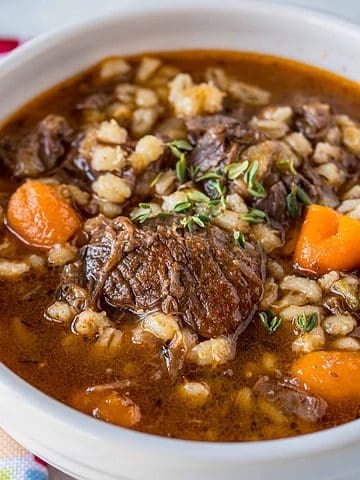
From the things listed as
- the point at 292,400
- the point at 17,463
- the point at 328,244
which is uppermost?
the point at 328,244

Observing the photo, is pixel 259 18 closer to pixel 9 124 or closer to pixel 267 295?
→ pixel 9 124

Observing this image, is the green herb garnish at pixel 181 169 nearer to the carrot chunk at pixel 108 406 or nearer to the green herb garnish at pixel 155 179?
the green herb garnish at pixel 155 179

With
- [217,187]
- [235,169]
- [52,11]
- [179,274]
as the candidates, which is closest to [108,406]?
[179,274]

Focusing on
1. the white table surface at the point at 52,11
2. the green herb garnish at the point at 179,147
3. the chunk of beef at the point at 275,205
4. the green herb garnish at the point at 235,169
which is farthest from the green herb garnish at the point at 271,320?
the white table surface at the point at 52,11

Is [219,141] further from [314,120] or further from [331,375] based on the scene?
[331,375]

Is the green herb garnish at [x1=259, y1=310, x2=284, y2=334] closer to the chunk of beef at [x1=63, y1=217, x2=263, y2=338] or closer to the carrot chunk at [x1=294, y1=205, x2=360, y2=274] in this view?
the chunk of beef at [x1=63, y1=217, x2=263, y2=338]

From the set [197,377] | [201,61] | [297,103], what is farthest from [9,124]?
[197,377]
